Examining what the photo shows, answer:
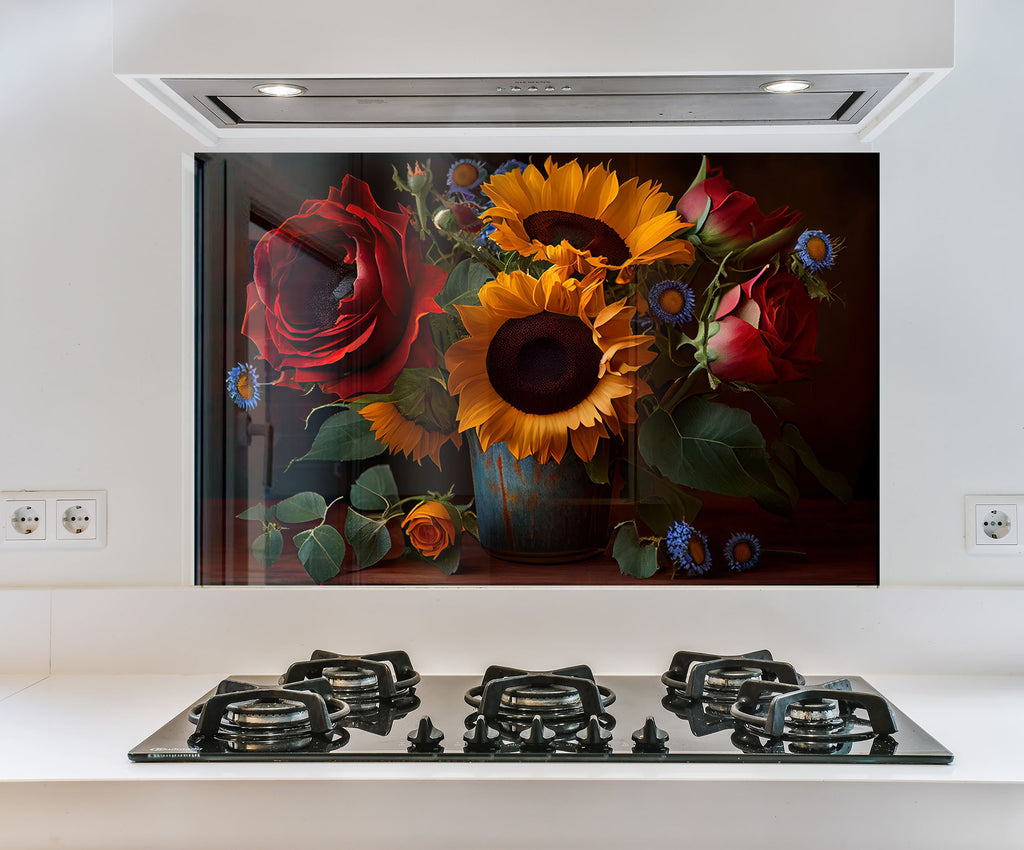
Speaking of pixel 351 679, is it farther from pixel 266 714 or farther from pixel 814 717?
pixel 814 717

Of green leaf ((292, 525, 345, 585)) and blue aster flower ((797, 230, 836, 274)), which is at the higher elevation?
blue aster flower ((797, 230, 836, 274))

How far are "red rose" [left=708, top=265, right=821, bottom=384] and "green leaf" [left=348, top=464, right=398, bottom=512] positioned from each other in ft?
1.73

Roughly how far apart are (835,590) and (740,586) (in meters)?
0.14

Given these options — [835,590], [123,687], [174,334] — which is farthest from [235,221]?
[835,590]

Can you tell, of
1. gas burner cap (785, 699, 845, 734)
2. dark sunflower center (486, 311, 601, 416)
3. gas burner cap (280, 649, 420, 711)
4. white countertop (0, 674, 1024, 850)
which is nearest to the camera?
white countertop (0, 674, 1024, 850)

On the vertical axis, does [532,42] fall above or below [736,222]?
above

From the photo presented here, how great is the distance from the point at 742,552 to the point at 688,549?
0.08 meters

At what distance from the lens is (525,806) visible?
800 mm

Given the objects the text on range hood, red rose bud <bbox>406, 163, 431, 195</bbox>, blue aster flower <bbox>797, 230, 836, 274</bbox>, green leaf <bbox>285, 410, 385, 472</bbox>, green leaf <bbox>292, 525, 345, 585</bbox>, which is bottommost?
green leaf <bbox>292, 525, 345, 585</bbox>

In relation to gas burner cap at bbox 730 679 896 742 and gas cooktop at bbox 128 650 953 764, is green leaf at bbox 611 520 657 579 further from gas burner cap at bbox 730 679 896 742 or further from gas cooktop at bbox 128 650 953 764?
gas burner cap at bbox 730 679 896 742

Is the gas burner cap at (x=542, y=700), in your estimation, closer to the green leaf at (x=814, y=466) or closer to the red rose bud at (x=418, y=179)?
the green leaf at (x=814, y=466)

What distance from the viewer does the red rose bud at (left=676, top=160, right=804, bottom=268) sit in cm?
120

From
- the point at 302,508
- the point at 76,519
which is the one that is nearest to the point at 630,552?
the point at 302,508

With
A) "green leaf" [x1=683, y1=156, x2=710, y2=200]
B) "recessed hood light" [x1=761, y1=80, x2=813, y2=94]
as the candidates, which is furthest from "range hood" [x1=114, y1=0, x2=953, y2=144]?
"green leaf" [x1=683, y1=156, x2=710, y2=200]
